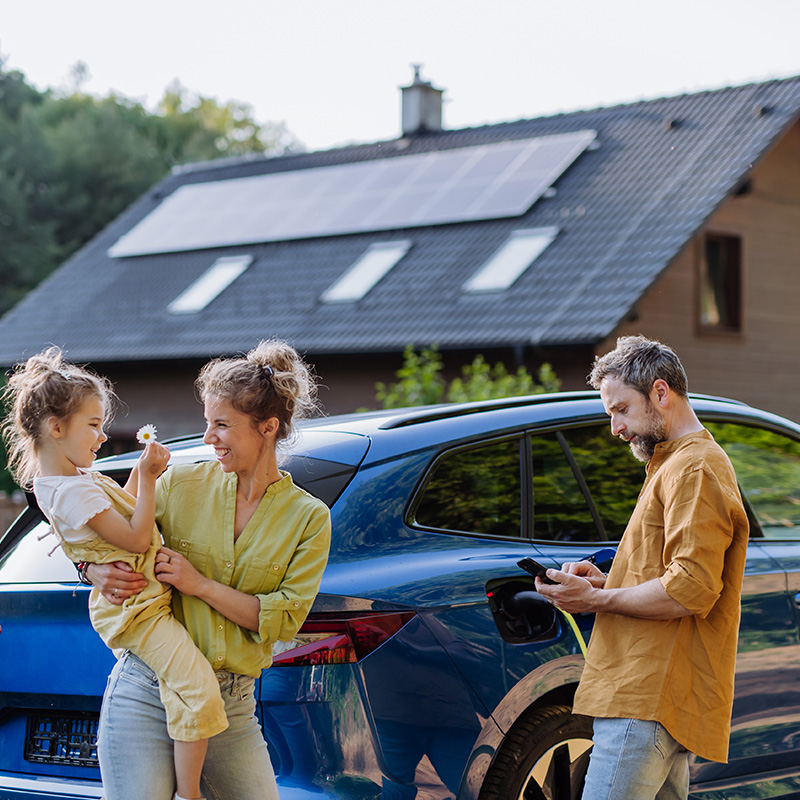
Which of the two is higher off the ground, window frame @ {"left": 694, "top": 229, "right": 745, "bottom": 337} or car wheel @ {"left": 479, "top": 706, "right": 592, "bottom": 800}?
window frame @ {"left": 694, "top": 229, "right": 745, "bottom": 337}

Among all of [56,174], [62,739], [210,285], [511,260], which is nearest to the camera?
[62,739]

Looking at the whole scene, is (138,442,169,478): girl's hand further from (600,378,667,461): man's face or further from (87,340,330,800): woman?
(600,378,667,461): man's face

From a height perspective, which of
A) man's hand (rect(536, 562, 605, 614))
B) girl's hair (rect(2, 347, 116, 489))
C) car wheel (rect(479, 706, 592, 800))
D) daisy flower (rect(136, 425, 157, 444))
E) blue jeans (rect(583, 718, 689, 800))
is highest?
girl's hair (rect(2, 347, 116, 489))

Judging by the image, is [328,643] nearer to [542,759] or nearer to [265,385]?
[265,385]

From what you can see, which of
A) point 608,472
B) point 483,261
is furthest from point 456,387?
point 483,261

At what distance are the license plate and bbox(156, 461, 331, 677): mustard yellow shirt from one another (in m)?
0.81

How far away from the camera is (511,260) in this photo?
1970 cm

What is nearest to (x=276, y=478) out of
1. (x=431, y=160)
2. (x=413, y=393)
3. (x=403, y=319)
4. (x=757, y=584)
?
(x=757, y=584)

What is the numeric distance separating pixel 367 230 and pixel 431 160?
229 cm

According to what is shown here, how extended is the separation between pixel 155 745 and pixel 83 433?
788 mm

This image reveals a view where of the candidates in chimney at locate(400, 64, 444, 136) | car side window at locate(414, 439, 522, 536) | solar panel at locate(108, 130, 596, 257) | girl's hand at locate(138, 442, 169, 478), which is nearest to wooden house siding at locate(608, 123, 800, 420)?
solar panel at locate(108, 130, 596, 257)

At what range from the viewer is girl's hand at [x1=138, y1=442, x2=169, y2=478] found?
9.82 ft

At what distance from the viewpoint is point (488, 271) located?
1961cm

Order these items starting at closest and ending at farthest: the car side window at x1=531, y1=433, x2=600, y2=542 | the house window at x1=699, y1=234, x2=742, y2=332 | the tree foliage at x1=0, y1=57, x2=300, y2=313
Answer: the car side window at x1=531, y1=433, x2=600, y2=542 < the house window at x1=699, y1=234, x2=742, y2=332 < the tree foliage at x1=0, y1=57, x2=300, y2=313
